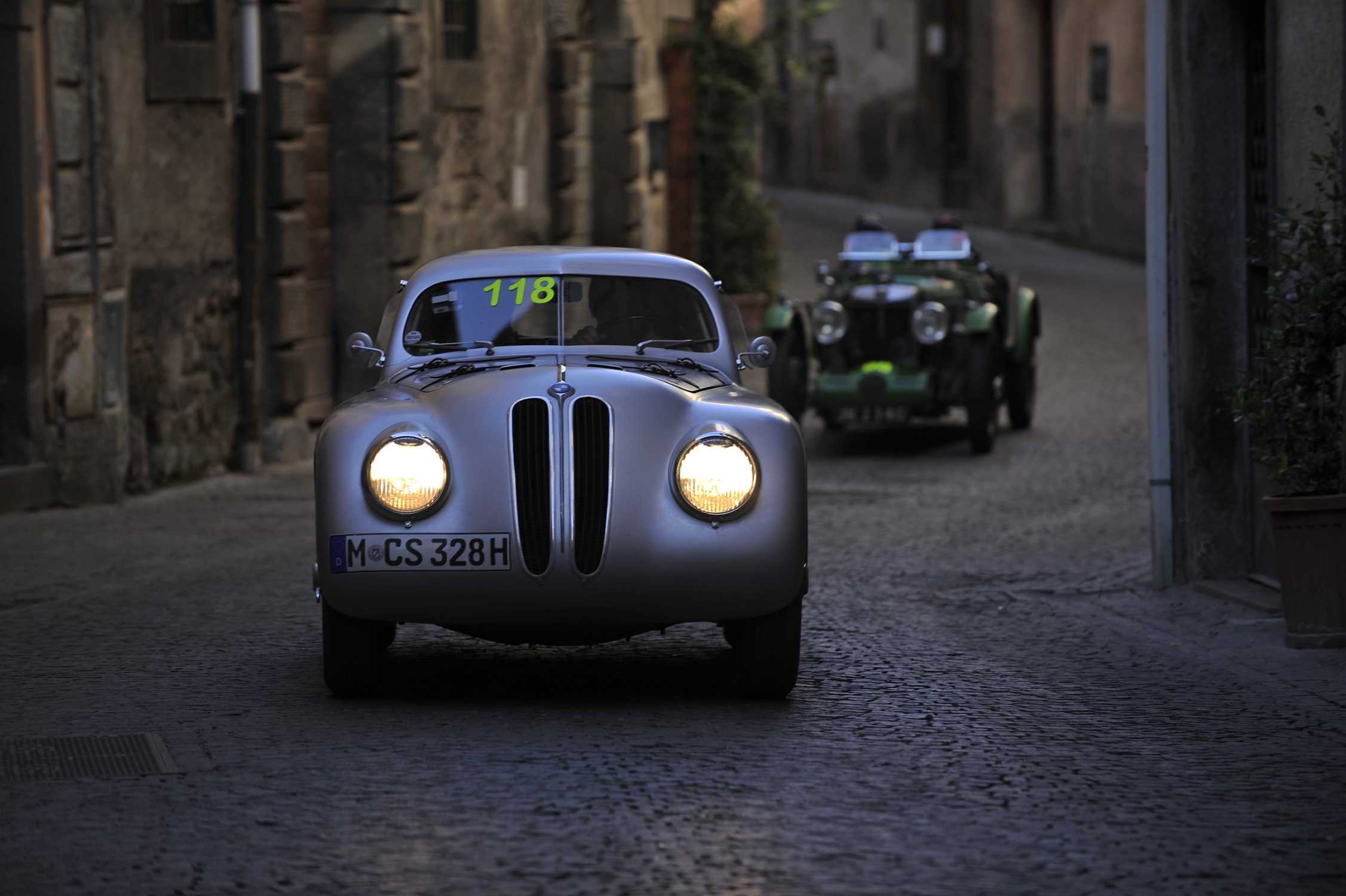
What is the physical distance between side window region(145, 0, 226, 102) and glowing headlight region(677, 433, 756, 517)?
892 centimetres

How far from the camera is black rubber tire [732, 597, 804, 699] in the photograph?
7.49m

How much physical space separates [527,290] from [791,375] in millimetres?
9467

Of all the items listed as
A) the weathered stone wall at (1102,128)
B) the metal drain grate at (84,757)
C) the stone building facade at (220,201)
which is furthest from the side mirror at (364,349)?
the weathered stone wall at (1102,128)

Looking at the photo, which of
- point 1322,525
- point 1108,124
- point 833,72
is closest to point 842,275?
point 1322,525

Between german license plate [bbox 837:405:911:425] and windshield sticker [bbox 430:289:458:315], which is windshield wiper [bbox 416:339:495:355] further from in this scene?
german license plate [bbox 837:405:911:425]

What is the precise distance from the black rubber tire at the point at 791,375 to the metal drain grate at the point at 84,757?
11190 mm

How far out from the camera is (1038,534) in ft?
43.3

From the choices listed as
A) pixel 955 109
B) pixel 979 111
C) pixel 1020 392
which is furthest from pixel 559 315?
pixel 955 109

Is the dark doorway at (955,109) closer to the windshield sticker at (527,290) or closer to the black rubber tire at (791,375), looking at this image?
the black rubber tire at (791,375)

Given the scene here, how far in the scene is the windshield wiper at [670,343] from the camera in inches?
334

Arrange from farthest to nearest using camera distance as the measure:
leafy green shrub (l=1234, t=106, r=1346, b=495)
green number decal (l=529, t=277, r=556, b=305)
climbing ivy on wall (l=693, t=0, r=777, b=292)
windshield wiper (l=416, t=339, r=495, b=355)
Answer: climbing ivy on wall (l=693, t=0, r=777, b=292)
leafy green shrub (l=1234, t=106, r=1346, b=495)
green number decal (l=529, t=277, r=556, b=305)
windshield wiper (l=416, t=339, r=495, b=355)

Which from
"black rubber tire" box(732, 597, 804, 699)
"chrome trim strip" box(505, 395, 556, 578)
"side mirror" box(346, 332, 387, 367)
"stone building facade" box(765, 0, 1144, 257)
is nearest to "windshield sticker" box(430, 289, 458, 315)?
"side mirror" box(346, 332, 387, 367)

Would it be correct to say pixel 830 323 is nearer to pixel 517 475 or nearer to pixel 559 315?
pixel 559 315

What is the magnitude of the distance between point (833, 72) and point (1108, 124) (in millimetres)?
11569
